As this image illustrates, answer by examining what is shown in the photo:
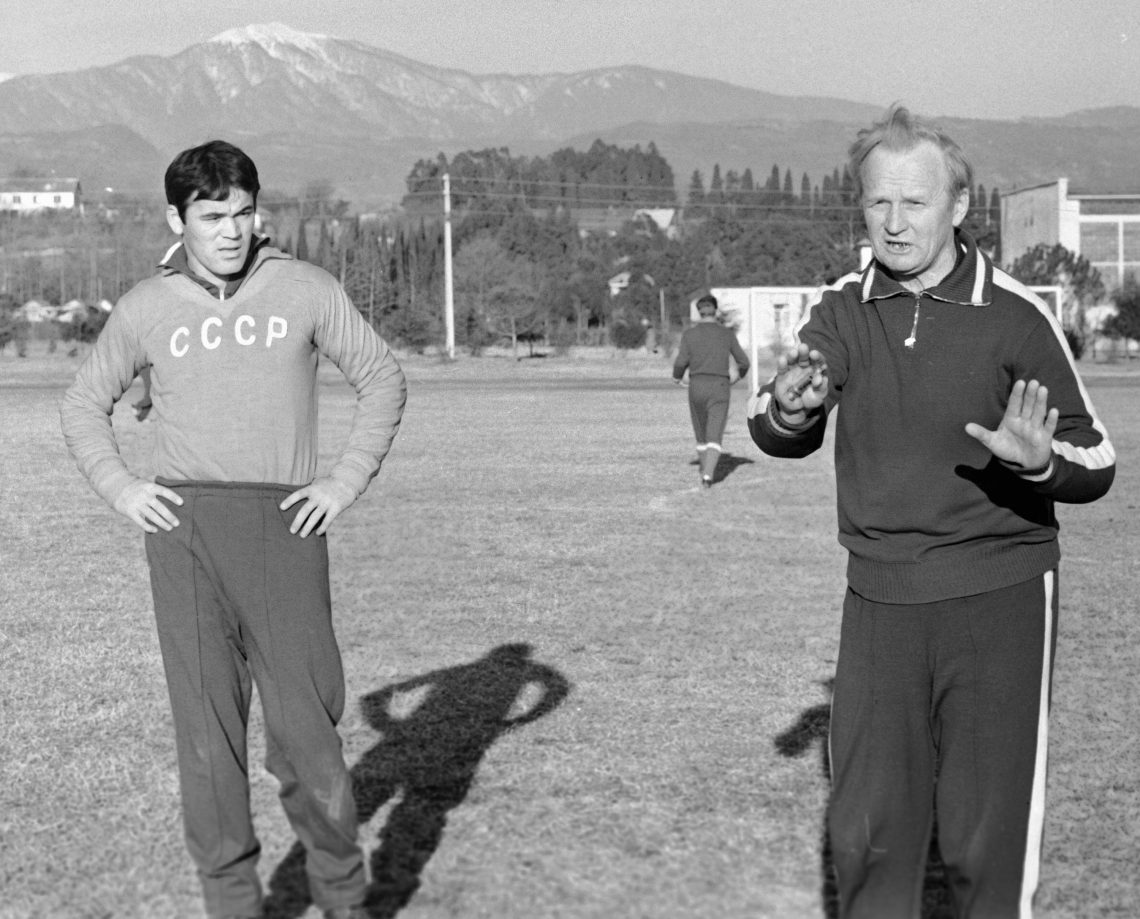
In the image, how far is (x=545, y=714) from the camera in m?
7.36

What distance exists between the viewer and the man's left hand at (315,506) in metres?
4.42

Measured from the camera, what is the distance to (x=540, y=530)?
1402 centimetres

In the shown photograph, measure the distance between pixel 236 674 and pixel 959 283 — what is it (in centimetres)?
208

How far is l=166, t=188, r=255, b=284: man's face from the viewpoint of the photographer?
4367 millimetres

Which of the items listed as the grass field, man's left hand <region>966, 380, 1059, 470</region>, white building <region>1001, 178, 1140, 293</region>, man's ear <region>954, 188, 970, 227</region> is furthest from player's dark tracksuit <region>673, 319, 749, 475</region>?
white building <region>1001, 178, 1140, 293</region>

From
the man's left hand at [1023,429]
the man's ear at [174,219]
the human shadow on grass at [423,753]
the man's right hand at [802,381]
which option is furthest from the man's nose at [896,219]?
the human shadow on grass at [423,753]

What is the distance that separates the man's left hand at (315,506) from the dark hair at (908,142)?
1538 millimetres

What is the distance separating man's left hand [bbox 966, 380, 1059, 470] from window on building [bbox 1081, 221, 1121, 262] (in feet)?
394

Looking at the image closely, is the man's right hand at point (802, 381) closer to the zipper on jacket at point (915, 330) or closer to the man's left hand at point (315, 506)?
the zipper on jacket at point (915, 330)

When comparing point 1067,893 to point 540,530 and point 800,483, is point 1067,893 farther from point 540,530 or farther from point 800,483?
point 800,483

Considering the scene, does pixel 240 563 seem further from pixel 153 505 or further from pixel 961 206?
pixel 961 206

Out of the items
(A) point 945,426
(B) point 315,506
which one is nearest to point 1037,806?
(A) point 945,426

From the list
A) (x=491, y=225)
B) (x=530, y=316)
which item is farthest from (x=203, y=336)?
(x=491, y=225)

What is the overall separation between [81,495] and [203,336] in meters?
13.5
